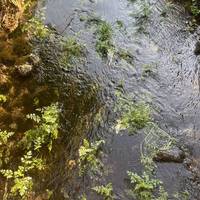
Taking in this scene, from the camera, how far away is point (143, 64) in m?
10.4

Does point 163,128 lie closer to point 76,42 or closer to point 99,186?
point 99,186

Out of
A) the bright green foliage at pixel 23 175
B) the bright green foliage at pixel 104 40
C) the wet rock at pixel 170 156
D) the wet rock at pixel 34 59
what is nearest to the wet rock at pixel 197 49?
the bright green foliage at pixel 104 40

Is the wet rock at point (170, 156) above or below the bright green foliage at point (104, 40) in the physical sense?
below

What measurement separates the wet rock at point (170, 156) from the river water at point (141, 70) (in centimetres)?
11

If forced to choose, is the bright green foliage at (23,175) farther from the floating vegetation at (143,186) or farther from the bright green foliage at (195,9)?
the bright green foliage at (195,9)

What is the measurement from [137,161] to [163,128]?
1177 mm

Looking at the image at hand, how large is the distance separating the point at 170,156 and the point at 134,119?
3.61ft

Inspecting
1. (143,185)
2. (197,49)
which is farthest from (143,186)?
(197,49)

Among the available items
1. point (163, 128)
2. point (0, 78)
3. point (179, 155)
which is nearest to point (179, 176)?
point (179, 155)

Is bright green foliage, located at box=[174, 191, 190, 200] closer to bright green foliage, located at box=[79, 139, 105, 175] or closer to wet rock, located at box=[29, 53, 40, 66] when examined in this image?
bright green foliage, located at box=[79, 139, 105, 175]

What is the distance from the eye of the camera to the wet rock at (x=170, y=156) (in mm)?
7863

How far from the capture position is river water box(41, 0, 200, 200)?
7.77m

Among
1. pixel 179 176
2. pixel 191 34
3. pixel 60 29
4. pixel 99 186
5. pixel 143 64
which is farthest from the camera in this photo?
pixel 191 34

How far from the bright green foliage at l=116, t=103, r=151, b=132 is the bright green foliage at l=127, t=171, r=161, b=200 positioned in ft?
4.15
